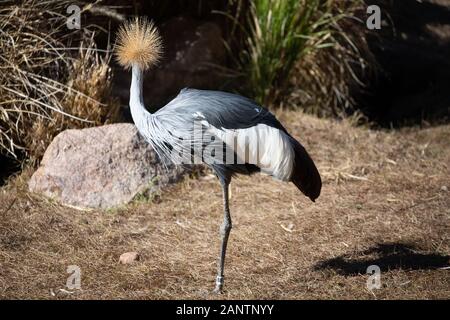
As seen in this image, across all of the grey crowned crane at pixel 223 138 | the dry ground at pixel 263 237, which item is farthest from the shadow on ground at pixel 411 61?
the grey crowned crane at pixel 223 138

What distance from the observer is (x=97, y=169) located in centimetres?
440

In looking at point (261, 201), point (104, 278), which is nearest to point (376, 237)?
point (261, 201)

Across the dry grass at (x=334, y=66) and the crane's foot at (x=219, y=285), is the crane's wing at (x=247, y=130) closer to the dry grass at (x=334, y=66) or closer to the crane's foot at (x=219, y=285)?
the crane's foot at (x=219, y=285)

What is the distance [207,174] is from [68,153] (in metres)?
0.94

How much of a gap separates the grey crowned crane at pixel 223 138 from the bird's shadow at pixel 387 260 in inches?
17.0

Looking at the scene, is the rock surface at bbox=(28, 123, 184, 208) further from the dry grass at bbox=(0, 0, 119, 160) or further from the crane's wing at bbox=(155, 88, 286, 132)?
the crane's wing at bbox=(155, 88, 286, 132)

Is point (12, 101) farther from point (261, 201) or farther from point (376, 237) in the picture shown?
point (376, 237)

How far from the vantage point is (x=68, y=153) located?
4.43 metres

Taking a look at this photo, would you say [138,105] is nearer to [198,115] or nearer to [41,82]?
[198,115]

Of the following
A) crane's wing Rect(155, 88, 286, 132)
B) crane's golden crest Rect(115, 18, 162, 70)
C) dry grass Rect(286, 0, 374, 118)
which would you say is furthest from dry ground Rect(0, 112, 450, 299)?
crane's golden crest Rect(115, 18, 162, 70)

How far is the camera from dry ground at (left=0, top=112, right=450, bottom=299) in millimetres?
3344

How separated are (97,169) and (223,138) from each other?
4.71ft

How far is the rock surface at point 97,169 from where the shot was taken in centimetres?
436

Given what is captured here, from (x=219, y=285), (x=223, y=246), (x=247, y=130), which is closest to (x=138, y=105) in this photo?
(x=247, y=130)
